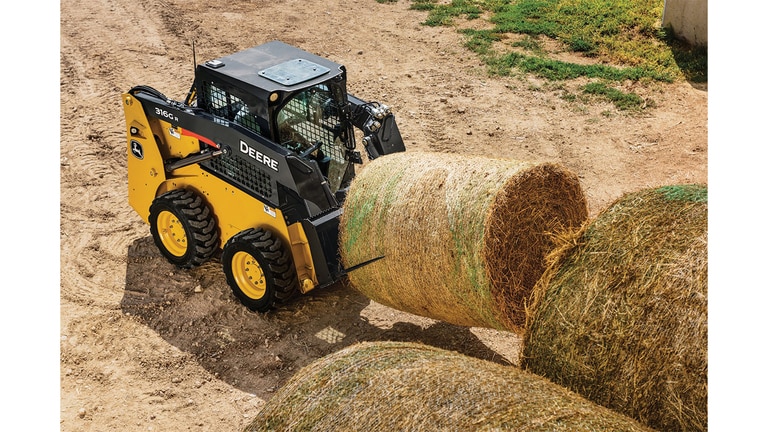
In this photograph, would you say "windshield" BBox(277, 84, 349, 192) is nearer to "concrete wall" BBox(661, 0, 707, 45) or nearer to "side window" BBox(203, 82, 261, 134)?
"side window" BBox(203, 82, 261, 134)

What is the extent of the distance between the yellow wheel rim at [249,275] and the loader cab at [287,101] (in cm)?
118

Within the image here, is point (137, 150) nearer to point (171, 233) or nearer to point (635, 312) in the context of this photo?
point (171, 233)

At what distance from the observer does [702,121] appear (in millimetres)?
12758

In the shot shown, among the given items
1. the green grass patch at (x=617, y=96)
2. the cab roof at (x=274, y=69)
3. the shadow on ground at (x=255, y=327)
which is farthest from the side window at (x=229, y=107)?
the green grass patch at (x=617, y=96)

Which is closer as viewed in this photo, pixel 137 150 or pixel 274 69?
pixel 274 69

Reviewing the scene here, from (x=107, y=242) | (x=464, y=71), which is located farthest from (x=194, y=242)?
(x=464, y=71)

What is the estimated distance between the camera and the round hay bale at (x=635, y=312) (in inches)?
200

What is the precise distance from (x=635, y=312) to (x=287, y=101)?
4334 mm

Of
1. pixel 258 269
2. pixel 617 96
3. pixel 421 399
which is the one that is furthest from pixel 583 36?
pixel 421 399

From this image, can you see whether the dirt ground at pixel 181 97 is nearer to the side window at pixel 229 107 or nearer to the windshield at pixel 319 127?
the windshield at pixel 319 127

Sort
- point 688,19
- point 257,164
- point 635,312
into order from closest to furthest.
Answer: point 635,312 < point 257,164 < point 688,19

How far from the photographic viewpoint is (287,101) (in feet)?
27.3

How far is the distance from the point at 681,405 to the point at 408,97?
922cm

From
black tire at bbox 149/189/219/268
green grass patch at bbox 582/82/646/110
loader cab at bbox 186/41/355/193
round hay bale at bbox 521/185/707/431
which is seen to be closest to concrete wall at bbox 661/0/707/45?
green grass patch at bbox 582/82/646/110
